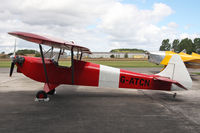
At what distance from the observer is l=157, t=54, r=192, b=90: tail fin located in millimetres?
6941

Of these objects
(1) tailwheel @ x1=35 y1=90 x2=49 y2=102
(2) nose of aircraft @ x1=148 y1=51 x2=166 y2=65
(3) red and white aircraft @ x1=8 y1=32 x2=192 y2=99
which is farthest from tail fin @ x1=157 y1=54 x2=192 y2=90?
(2) nose of aircraft @ x1=148 y1=51 x2=166 y2=65

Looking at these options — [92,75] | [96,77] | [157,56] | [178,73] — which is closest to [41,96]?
[92,75]

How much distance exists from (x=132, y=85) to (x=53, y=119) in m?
3.77

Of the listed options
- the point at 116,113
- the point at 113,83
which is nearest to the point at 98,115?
the point at 116,113

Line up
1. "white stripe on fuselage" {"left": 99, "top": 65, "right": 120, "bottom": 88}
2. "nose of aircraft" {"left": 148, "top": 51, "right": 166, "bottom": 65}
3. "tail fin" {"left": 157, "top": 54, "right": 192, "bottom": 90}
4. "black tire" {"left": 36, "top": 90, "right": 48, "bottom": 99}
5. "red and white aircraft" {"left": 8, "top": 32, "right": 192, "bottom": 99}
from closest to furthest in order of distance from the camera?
"black tire" {"left": 36, "top": 90, "right": 48, "bottom": 99}
"red and white aircraft" {"left": 8, "top": 32, "right": 192, "bottom": 99}
"tail fin" {"left": 157, "top": 54, "right": 192, "bottom": 90}
"white stripe on fuselage" {"left": 99, "top": 65, "right": 120, "bottom": 88}
"nose of aircraft" {"left": 148, "top": 51, "right": 166, "bottom": 65}

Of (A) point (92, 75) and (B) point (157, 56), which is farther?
(B) point (157, 56)

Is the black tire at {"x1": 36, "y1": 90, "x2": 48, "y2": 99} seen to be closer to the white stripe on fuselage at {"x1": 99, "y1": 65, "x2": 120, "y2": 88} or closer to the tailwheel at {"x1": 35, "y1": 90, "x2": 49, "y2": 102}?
the tailwheel at {"x1": 35, "y1": 90, "x2": 49, "y2": 102}

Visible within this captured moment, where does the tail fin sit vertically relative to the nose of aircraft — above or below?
below

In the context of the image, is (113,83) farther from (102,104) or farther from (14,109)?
(14,109)

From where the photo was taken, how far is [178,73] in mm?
7090

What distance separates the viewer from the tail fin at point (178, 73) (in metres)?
6.94

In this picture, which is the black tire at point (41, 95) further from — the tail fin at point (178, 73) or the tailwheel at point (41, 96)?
the tail fin at point (178, 73)

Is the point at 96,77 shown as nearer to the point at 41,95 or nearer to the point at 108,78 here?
the point at 108,78

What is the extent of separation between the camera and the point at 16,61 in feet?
22.0
